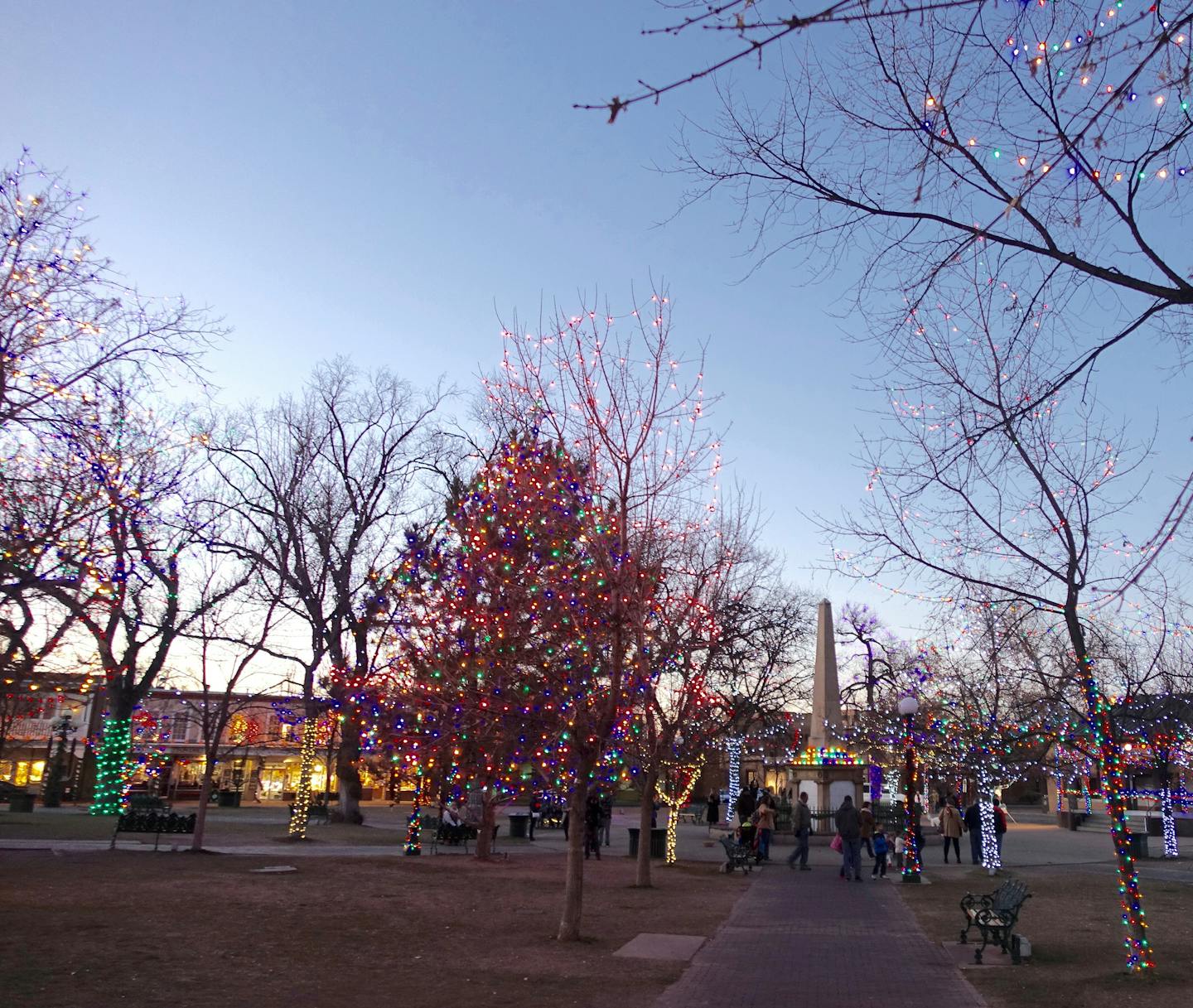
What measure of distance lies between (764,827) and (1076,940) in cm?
1088

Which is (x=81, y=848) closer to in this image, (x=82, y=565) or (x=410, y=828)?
(x=410, y=828)

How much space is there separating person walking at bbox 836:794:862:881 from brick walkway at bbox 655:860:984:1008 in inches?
131

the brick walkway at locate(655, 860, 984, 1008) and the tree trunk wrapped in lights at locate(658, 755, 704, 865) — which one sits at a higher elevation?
the tree trunk wrapped in lights at locate(658, 755, 704, 865)

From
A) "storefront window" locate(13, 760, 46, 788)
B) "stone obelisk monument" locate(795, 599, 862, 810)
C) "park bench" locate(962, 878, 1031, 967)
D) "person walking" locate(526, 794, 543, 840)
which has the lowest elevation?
"storefront window" locate(13, 760, 46, 788)

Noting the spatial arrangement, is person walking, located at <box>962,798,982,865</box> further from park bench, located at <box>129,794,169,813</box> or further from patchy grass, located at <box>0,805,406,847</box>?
park bench, located at <box>129,794,169,813</box>

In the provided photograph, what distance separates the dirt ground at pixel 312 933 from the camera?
818 cm

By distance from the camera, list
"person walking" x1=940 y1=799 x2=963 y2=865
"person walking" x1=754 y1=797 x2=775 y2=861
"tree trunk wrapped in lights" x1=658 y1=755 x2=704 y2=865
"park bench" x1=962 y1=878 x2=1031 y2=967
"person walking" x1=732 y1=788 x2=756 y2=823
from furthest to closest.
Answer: "person walking" x1=732 y1=788 x2=756 y2=823, "person walking" x1=940 y1=799 x2=963 y2=865, "tree trunk wrapped in lights" x1=658 y1=755 x2=704 y2=865, "person walking" x1=754 y1=797 x2=775 y2=861, "park bench" x1=962 y1=878 x2=1031 y2=967

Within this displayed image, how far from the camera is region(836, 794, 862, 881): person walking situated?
64.3 ft

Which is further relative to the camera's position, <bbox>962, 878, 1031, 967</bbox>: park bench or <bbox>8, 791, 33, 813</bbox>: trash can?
<bbox>8, 791, 33, 813</bbox>: trash can

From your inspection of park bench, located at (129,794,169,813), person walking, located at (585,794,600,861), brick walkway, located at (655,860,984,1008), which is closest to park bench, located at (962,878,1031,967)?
brick walkway, located at (655,860,984,1008)

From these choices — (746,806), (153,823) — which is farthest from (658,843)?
(153,823)

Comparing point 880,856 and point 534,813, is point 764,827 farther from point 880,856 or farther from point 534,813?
point 534,813

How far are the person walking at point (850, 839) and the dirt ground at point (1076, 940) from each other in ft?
4.33

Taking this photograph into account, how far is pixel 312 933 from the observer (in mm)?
10984
